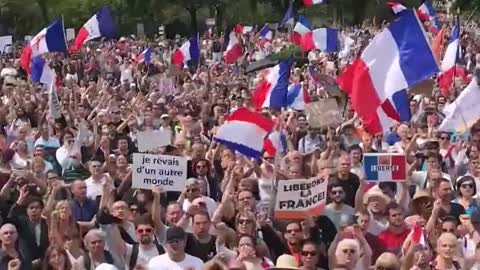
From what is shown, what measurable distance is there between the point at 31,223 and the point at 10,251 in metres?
0.76

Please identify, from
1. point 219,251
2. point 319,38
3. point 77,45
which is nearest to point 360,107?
point 219,251

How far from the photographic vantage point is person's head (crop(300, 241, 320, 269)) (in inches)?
285

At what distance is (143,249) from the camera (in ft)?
25.9

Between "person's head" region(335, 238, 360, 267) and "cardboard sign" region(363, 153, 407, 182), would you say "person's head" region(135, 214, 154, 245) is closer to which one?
"person's head" region(335, 238, 360, 267)

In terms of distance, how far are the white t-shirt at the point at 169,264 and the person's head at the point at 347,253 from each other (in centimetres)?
94

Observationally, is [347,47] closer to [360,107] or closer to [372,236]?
[360,107]

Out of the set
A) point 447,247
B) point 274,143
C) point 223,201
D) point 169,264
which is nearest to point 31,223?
point 223,201

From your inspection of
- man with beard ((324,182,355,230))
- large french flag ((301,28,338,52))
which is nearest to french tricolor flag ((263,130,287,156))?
man with beard ((324,182,355,230))

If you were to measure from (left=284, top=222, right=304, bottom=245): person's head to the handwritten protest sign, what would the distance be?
1.80 metres

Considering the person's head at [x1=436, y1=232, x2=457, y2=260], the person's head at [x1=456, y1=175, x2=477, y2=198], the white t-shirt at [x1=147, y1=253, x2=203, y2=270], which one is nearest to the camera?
the white t-shirt at [x1=147, y1=253, x2=203, y2=270]

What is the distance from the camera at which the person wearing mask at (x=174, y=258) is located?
24.1ft

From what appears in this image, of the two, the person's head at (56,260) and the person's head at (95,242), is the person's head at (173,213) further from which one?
the person's head at (56,260)

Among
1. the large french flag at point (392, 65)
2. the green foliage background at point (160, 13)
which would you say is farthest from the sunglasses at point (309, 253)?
the green foliage background at point (160, 13)

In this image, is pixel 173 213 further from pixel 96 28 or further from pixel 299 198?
pixel 96 28
